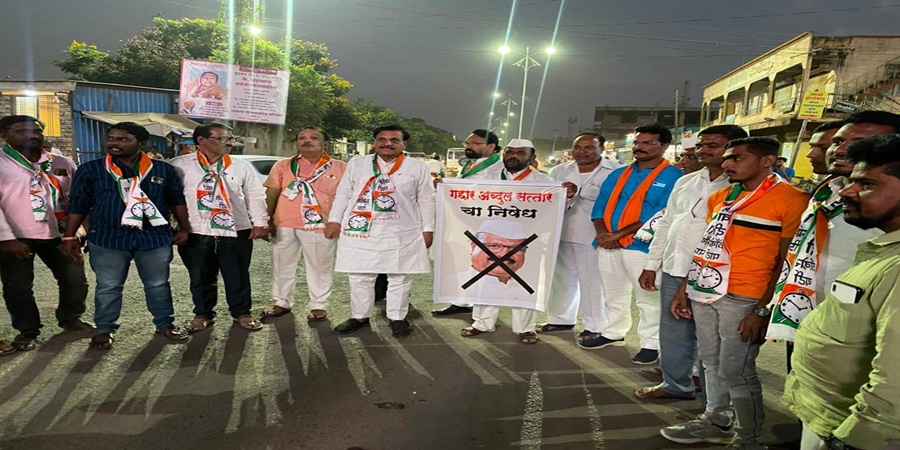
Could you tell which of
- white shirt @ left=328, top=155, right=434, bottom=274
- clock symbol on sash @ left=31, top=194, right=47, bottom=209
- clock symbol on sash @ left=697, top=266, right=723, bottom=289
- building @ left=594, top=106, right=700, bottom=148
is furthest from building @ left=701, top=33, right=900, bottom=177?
building @ left=594, top=106, right=700, bottom=148

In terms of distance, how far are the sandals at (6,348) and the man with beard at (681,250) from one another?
15.2ft

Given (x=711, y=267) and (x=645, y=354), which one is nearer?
(x=711, y=267)

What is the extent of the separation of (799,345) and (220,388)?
329cm

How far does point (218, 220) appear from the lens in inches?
183

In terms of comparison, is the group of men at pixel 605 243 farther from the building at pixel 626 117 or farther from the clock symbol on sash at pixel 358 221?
the building at pixel 626 117

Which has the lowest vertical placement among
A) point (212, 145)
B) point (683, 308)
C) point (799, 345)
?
point (683, 308)

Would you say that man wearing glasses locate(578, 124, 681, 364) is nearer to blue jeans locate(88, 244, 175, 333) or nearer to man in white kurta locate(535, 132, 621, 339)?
man in white kurta locate(535, 132, 621, 339)

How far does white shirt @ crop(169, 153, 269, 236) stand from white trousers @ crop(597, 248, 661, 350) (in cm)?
310

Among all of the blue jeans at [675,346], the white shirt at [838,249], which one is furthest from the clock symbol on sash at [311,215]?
the white shirt at [838,249]

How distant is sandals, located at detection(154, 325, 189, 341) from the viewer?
14.5ft

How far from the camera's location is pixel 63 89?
17.8 meters

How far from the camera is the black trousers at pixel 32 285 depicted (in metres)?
4.17

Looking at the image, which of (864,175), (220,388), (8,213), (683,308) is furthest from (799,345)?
(8,213)

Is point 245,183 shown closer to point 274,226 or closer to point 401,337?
point 274,226
